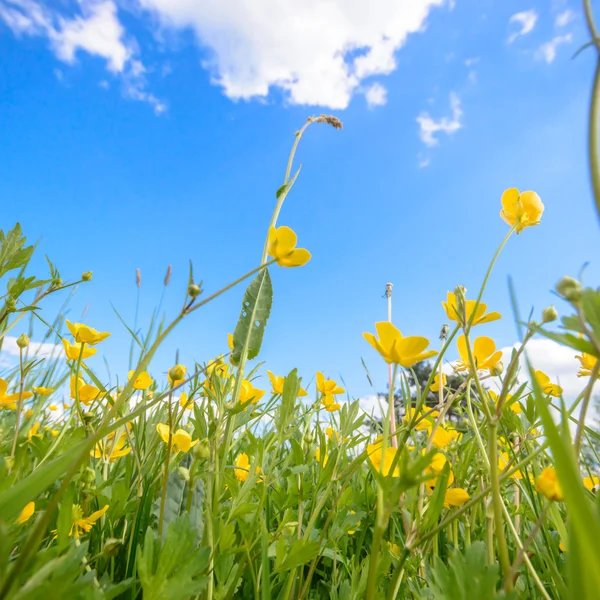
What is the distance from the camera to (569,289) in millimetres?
466

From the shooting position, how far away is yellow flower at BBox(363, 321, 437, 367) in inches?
25.9

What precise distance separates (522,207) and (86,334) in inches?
39.9

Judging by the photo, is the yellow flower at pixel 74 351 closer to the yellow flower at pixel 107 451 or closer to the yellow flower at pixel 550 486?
the yellow flower at pixel 107 451

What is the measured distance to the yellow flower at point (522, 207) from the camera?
0.87m

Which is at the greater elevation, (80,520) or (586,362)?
(586,362)

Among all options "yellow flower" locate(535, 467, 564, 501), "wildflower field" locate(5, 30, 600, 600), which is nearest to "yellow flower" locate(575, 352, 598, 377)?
"wildflower field" locate(5, 30, 600, 600)

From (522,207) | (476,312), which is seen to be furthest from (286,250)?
(522,207)

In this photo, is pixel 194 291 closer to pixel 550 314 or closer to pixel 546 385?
pixel 550 314

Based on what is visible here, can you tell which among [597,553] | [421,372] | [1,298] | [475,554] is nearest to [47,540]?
[1,298]

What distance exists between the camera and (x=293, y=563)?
75cm

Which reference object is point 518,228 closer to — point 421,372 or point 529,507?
point 529,507

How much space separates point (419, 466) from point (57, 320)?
2252 millimetres

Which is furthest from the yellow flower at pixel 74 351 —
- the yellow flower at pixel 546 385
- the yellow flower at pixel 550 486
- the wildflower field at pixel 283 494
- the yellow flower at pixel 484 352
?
the yellow flower at pixel 546 385

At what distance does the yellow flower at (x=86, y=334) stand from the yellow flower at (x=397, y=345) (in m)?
0.70
